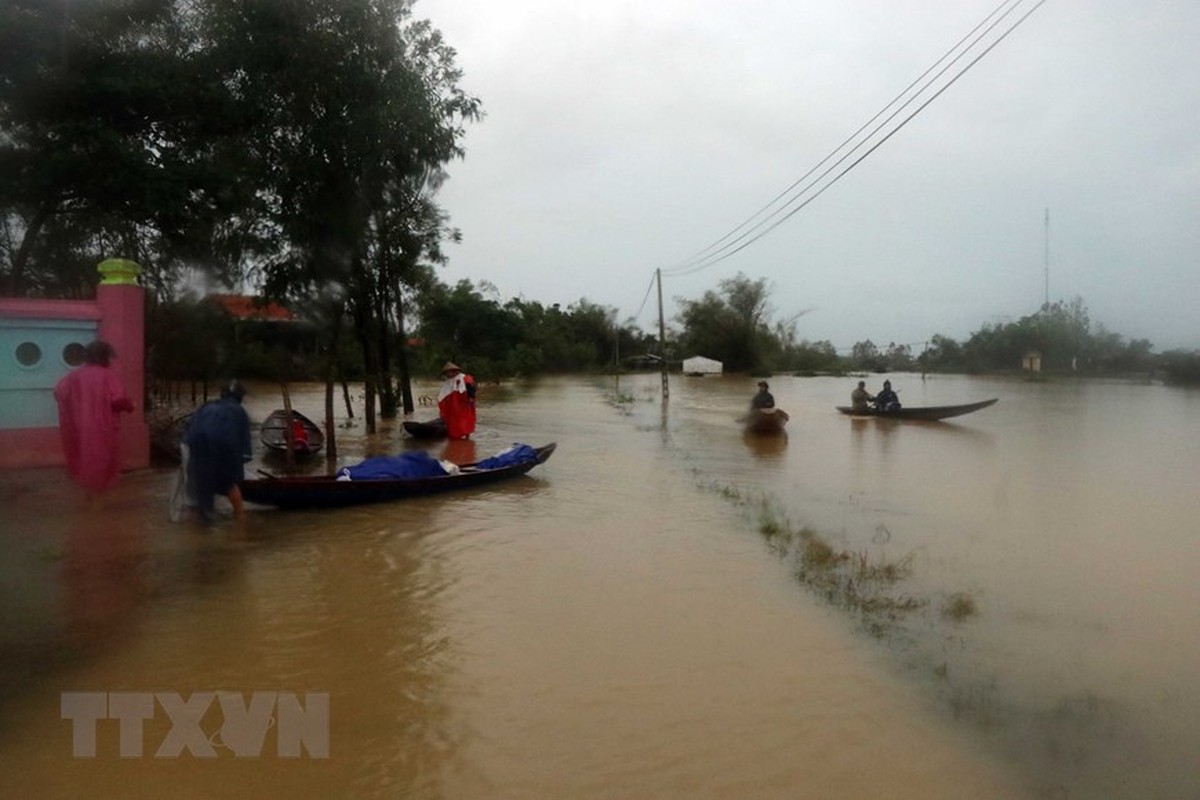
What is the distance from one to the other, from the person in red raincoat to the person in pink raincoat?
9.18m

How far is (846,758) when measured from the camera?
496cm

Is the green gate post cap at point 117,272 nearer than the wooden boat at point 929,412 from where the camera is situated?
Yes

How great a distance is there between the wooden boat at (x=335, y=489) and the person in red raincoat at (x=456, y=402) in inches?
243

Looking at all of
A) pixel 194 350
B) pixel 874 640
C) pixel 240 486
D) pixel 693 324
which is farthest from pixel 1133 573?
pixel 693 324

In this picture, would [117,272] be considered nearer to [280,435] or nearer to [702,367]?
[280,435]

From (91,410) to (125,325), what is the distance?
2.86m

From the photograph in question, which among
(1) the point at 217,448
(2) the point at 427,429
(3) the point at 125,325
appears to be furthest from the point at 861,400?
(1) the point at 217,448

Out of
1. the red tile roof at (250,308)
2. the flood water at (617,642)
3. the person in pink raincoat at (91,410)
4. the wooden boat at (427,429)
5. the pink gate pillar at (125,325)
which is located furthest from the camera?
the wooden boat at (427,429)

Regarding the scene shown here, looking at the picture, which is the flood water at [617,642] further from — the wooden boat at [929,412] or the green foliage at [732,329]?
the green foliage at [732,329]

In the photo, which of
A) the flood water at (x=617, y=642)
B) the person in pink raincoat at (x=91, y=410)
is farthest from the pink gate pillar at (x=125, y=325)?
the person in pink raincoat at (x=91, y=410)

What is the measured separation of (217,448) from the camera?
8.77m

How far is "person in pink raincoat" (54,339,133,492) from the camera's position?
8695mm

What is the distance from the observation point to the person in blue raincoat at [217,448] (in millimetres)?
8703

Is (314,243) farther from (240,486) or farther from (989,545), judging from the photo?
(989,545)
